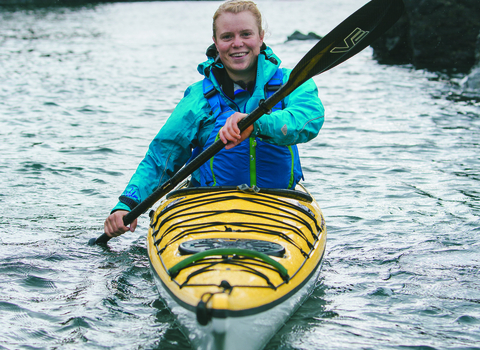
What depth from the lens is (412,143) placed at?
7367mm

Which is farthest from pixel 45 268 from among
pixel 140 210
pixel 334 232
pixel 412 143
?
pixel 412 143

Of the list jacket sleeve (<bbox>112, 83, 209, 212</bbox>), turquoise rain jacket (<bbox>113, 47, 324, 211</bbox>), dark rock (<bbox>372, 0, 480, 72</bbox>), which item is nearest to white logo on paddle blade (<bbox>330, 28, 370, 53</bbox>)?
turquoise rain jacket (<bbox>113, 47, 324, 211</bbox>)

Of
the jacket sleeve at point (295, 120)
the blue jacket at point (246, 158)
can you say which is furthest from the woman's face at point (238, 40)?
the jacket sleeve at point (295, 120)

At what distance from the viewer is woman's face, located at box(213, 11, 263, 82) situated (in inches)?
132

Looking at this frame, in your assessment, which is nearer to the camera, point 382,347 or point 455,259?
point 382,347

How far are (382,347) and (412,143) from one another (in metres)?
5.13

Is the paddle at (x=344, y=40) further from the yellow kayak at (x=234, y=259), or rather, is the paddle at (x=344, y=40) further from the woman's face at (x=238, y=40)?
the woman's face at (x=238, y=40)

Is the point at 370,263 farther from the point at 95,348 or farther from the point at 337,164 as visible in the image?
the point at 337,164

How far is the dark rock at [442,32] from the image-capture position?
47.1 feet

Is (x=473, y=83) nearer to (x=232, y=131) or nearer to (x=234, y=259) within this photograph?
(x=232, y=131)

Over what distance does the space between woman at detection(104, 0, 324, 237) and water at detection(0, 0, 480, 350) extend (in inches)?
22.8

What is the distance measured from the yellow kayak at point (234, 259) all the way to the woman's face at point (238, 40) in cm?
82

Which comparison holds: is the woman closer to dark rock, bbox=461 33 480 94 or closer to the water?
the water

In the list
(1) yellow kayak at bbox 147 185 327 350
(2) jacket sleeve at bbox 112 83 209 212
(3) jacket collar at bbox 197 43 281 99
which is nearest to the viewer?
(1) yellow kayak at bbox 147 185 327 350
